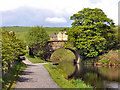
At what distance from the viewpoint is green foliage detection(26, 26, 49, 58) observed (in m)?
54.4

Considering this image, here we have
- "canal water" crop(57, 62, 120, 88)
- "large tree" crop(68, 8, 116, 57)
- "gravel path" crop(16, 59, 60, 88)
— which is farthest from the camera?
"large tree" crop(68, 8, 116, 57)

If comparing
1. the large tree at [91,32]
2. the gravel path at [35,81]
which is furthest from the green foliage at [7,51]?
the large tree at [91,32]

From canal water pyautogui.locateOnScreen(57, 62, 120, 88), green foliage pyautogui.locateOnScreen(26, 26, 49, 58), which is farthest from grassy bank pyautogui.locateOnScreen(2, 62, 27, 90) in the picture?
green foliage pyautogui.locateOnScreen(26, 26, 49, 58)

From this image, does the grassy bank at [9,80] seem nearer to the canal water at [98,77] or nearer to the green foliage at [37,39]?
the canal water at [98,77]

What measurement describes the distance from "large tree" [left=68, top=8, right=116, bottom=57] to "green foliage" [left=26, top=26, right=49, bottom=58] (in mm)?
9015

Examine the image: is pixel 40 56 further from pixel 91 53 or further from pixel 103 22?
pixel 103 22

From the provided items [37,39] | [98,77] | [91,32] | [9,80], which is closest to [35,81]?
[9,80]

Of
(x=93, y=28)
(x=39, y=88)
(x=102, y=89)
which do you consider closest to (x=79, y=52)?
(x=93, y=28)

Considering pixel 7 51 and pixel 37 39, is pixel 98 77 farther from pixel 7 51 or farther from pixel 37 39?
pixel 37 39

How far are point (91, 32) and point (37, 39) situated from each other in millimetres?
16997

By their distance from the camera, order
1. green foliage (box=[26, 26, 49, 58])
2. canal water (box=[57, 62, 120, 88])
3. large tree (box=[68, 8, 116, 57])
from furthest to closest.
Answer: green foliage (box=[26, 26, 49, 58]) → large tree (box=[68, 8, 116, 57]) → canal water (box=[57, 62, 120, 88])

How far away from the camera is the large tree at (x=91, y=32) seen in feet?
161

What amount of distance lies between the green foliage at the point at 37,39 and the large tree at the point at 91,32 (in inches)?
355

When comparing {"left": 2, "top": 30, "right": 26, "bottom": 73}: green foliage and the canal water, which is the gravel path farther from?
the canal water
